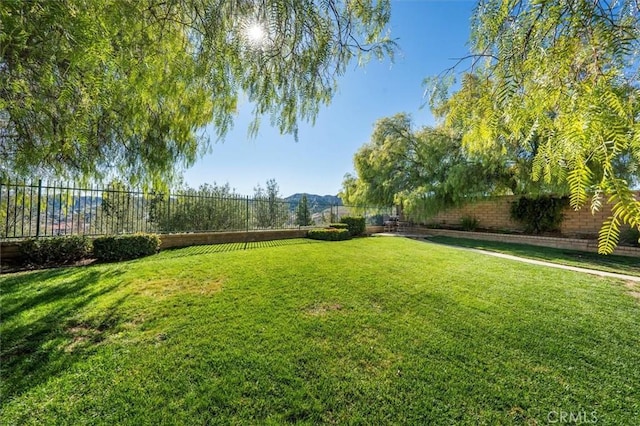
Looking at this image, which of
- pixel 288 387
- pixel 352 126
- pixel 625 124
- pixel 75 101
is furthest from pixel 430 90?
pixel 75 101

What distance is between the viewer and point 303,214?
12250 mm

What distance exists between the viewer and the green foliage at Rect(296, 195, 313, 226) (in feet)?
39.6

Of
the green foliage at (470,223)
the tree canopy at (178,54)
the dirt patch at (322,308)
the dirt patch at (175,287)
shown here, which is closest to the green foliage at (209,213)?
the dirt patch at (175,287)

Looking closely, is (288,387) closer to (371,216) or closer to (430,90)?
(430,90)

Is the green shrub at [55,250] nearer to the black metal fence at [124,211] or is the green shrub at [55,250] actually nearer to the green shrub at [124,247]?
the green shrub at [124,247]

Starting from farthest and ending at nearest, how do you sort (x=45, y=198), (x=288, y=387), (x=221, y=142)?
(x=45, y=198) < (x=221, y=142) < (x=288, y=387)

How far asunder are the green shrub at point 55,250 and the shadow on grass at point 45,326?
3.70 feet

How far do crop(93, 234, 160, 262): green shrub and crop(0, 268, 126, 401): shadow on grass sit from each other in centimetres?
162

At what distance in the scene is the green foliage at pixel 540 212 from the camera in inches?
443

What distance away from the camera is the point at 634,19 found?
157 centimetres

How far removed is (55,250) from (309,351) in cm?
661

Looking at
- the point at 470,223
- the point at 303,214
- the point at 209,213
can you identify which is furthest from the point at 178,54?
the point at 470,223

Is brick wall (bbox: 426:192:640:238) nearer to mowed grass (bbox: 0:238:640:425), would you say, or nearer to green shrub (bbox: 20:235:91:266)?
mowed grass (bbox: 0:238:640:425)

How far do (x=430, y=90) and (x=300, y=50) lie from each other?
1.40 meters
